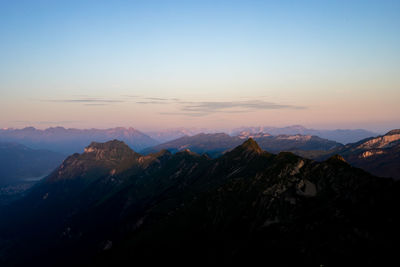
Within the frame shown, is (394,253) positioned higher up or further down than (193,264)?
higher up

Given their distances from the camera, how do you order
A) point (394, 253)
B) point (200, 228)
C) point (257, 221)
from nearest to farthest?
point (394, 253), point (257, 221), point (200, 228)

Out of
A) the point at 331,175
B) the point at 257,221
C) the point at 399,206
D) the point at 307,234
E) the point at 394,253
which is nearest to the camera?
the point at 394,253

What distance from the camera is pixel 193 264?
162125mm

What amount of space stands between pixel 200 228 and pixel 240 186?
1633 inches

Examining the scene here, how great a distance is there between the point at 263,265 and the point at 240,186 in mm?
79729

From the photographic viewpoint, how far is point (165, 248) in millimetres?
197000

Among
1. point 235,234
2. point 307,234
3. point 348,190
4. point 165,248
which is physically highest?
point 348,190

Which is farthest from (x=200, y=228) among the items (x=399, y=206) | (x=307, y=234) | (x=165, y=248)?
Answer: (x=399, y=206)

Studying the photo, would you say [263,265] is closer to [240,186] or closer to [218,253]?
[218,253]

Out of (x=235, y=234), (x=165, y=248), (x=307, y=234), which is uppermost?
(x=307, y=234)

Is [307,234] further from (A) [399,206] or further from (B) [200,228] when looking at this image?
(B) [200,228]

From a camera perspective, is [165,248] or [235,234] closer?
[235,234]

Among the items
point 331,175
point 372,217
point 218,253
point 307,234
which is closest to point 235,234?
point 218,253

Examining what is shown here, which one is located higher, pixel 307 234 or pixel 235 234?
pixel 307 234
